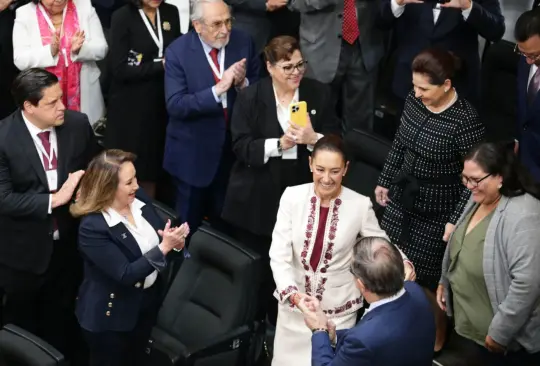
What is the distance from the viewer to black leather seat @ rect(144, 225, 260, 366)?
4426mm

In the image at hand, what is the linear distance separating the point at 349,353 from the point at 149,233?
1.26 meters

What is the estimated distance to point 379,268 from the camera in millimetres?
3477

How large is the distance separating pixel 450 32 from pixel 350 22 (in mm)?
638

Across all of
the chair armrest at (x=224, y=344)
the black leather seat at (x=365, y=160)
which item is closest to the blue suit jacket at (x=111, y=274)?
the chair armrest at (x=224, y=344)

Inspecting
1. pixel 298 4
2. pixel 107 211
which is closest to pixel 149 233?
pixel 107 211

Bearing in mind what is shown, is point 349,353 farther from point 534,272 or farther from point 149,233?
point 149,233

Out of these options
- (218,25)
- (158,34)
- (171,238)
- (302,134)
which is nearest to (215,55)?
(218,25)

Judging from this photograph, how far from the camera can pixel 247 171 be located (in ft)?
16.6

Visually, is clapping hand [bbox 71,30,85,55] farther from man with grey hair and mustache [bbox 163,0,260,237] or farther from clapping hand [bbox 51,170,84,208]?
clapping hand [bbox 51,170,84,208]

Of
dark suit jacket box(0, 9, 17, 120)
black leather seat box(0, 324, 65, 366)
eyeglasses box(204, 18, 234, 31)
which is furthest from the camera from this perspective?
dark suit jacket box(0, 9, 17, 120)

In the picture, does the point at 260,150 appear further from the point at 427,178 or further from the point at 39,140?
the point at 39,140

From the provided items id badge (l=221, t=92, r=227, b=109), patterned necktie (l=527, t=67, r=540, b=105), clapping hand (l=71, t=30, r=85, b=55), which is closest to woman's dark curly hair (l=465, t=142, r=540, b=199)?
patterned necktie (l=527, t=67, r=540, b=105)

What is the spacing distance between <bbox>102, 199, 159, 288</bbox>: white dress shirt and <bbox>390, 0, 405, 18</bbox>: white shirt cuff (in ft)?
6.60

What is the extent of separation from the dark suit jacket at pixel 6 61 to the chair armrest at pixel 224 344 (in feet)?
8.05
